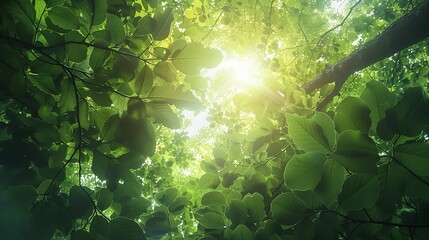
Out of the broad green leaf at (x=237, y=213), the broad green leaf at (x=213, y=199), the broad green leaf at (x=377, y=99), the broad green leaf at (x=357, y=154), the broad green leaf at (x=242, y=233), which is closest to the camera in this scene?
the broad green leaf at (x=357, y=154)

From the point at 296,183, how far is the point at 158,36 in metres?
0.79

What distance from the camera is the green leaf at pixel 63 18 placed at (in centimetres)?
115

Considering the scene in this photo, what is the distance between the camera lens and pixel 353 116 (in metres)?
0.89

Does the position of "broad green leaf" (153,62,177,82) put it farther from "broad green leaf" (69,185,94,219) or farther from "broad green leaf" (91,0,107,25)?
"broad green leaf" (69,185,94,219)

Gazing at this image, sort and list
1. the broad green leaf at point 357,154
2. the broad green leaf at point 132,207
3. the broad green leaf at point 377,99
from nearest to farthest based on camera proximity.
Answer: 1. the broad green leaf at point 357,154
2. the broad green leaf at point 377,99
3. the broad green leaf at point 132,207

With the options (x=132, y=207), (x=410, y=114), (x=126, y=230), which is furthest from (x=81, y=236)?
(x=410, y=114)

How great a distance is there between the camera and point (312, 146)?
34.8 inches

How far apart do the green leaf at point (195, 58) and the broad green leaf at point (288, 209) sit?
61 cm

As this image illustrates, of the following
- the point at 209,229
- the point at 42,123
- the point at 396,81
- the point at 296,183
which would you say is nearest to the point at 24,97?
the point at 42,123

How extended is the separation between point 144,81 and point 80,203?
660 mm

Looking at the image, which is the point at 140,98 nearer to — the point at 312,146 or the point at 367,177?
the point at 312,146

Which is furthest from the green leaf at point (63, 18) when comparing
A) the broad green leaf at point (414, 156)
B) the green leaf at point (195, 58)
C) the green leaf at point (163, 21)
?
the broad green leaf at point (414, 156)

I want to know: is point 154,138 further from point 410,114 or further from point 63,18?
point 410,114

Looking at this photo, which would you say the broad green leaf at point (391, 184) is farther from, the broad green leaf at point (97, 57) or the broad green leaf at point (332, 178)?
the broad green leaf at point (97, 57)
